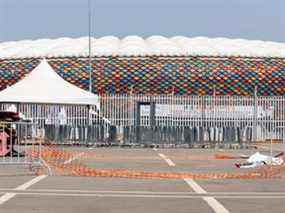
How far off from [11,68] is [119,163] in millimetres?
46170

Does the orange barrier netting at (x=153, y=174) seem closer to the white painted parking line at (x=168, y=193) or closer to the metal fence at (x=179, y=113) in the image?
the white painted parking line at (x=168, y=193)

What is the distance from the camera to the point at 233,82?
67.4 metres

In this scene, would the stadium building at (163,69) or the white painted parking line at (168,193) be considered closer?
the white painted parking line at (168,193)

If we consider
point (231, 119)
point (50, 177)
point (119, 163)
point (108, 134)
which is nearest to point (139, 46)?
point (231, 119)

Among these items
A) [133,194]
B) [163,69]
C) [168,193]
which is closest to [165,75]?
[163,69]

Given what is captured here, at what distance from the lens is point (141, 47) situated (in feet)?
234

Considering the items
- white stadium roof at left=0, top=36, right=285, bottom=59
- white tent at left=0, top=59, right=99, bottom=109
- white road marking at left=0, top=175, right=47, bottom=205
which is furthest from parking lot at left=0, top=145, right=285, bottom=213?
white stadium roof at left=0, top=36, right=285, bottom=59

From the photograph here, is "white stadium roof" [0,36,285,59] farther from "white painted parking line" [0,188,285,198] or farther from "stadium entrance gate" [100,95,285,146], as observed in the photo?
"white painted parking line" [0,188,285,198]

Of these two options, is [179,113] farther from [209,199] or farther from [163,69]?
[209,199]

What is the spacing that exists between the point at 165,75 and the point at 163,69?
611 millimetres

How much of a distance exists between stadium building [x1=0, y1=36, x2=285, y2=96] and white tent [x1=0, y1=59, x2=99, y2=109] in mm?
34059

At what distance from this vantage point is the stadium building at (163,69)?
2625 inches

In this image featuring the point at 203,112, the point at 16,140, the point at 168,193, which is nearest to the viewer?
the point at 168,193

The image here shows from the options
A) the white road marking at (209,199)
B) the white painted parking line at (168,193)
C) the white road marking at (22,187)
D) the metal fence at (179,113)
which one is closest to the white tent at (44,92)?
the metal fence at (179,113)
